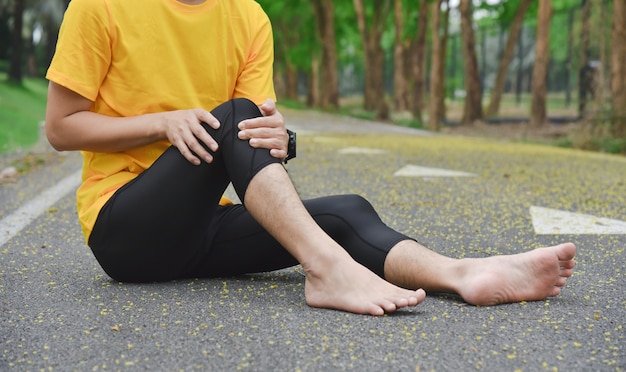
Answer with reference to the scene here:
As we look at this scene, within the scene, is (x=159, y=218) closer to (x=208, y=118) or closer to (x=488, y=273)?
(x=208, y=118)

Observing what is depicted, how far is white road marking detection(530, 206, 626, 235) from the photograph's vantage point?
4.23 m

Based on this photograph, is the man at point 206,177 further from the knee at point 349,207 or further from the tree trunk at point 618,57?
the tree trunk at point 618,57

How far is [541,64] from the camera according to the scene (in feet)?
48.2

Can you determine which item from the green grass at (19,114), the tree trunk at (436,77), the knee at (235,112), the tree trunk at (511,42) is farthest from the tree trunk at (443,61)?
the knee at (235,112)

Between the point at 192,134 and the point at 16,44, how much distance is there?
19.3m

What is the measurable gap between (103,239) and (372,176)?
4202mm

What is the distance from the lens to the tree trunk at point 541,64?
46.9 feet

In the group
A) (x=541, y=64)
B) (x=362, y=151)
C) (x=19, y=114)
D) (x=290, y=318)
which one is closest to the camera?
(x=290, y=318)

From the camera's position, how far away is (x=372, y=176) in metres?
6.89

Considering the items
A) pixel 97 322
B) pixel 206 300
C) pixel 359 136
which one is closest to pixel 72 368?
pixel 97 322

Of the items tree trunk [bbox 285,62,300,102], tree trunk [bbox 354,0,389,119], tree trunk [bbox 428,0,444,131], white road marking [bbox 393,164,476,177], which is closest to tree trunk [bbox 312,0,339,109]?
tree trunk [bbox 354,0,389,119]

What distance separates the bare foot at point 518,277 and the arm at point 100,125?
0.92 meters

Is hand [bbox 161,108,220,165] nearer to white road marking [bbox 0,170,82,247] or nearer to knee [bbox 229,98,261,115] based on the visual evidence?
knee [bbox 229,98,261,115]

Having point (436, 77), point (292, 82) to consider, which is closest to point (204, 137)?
point (436, 77)
